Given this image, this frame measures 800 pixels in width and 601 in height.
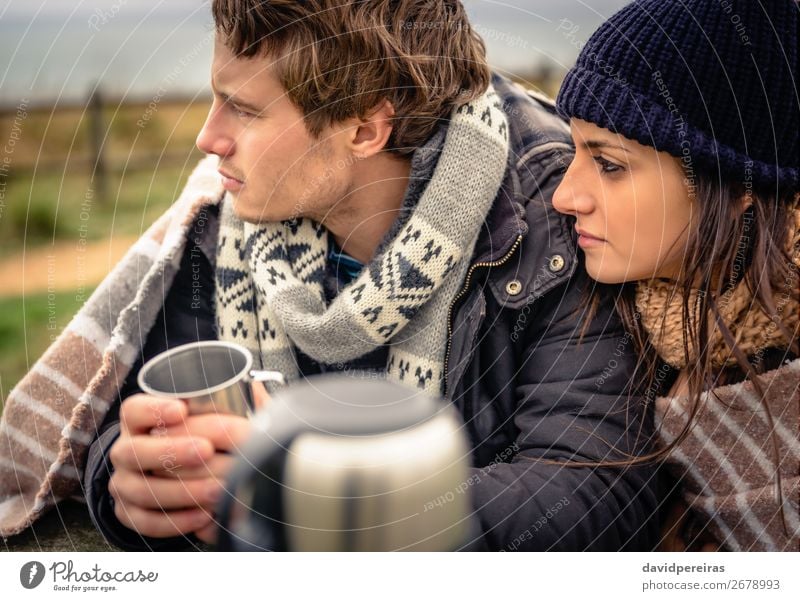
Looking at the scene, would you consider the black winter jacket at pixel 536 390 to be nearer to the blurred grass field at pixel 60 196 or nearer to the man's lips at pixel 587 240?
the man's lips at pixel 587 240

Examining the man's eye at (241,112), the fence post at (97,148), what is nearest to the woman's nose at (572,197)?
the man's eye at (241,112)

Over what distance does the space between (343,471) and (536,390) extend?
12.9 inches

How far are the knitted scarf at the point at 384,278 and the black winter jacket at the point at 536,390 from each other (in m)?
0.03

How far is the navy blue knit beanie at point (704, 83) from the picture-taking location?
2.85 feet

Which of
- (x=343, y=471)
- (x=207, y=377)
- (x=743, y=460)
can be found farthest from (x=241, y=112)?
(x=743, y=460)

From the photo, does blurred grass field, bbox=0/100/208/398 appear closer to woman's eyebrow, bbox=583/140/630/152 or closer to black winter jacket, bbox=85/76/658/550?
black winter jacket, bbox=85/76/658/550

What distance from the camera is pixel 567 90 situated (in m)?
0.91

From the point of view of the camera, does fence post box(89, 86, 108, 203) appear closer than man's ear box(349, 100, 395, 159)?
No

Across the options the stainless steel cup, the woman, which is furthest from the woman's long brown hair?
the stainless steel cup

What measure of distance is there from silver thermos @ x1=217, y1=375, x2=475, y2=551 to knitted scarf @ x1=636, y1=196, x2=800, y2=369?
0.29 metres

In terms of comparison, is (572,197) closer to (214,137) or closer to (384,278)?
(384,278)

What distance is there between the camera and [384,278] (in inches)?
39.0

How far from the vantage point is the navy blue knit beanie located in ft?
2.85
